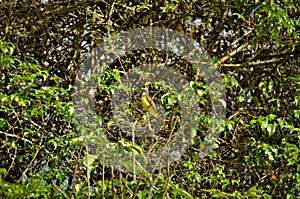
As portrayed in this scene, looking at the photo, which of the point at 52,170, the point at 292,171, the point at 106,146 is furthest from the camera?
the point at 292,171

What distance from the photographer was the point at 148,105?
3295 millimetres

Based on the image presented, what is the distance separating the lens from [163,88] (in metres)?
3.41

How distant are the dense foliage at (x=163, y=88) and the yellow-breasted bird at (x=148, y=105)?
9 cm

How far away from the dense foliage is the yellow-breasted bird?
0.09 metres

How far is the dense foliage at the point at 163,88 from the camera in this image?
3.25 metres

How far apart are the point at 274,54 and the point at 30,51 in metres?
1.66

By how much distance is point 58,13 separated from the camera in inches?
139

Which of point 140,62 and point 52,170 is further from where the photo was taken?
point 140,62

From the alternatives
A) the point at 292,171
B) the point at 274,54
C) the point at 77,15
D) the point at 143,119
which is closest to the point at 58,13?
the point at 77,15

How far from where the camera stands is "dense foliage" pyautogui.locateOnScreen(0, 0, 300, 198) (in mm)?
3250

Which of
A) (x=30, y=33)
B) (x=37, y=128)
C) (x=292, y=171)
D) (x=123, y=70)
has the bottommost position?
(x=292, y=171)

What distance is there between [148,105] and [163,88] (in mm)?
185

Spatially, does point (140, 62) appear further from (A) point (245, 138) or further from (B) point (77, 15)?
(A) point (245, 138)

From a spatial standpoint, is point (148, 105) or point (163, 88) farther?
point (163, 88)
